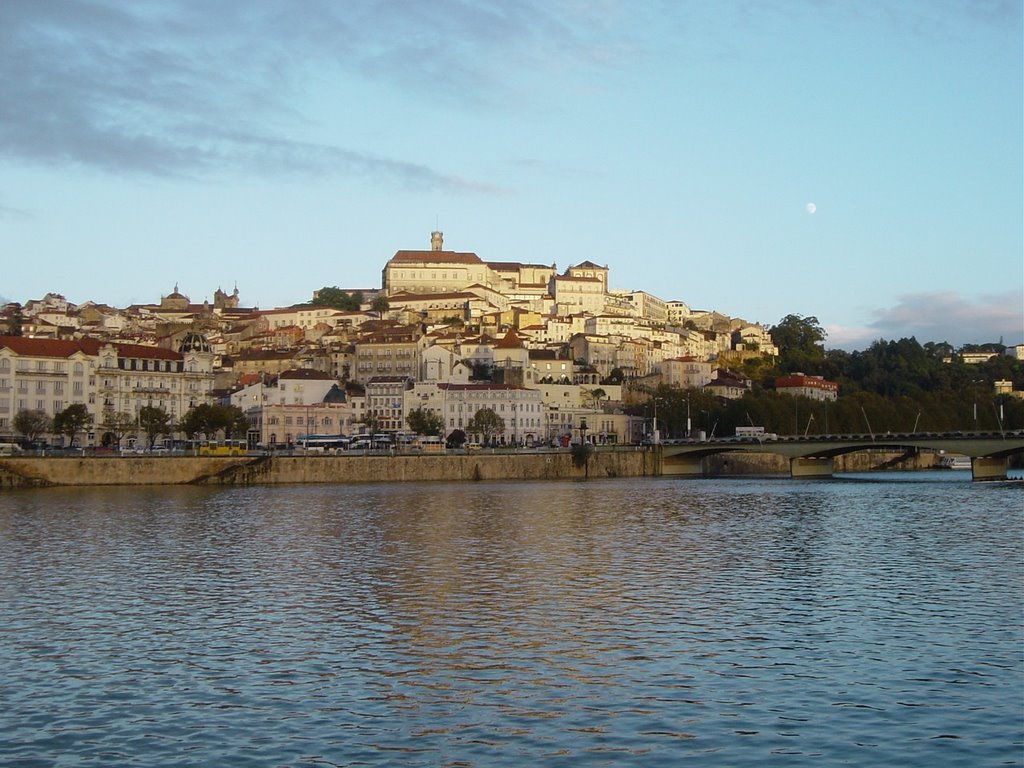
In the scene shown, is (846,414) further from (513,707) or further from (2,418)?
(513,707)

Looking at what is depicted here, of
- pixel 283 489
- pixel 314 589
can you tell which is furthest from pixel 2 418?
pixel 314 589

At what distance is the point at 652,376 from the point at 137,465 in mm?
84130

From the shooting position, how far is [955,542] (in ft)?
112

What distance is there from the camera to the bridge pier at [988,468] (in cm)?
7594

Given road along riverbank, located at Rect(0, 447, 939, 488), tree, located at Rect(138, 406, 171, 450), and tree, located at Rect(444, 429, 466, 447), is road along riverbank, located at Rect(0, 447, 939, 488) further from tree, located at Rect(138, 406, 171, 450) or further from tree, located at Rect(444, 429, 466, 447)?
tree, located at Rect(444, 429, 466, 447)

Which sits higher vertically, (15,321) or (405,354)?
(15,321)

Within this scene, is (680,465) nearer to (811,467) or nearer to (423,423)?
(811,467)

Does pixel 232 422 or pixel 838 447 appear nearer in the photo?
pixel 838 447

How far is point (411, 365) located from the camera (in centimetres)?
12638

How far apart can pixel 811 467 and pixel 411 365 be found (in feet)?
162

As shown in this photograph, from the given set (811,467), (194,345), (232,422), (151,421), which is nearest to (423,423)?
(232,422)

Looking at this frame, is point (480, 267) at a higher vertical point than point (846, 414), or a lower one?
higher

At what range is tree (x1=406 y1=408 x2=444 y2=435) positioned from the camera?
324 feet

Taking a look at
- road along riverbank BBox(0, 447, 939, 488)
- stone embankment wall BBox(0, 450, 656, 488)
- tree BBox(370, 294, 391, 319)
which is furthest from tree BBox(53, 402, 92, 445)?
tree BBox(370, 294, 391, 319)
